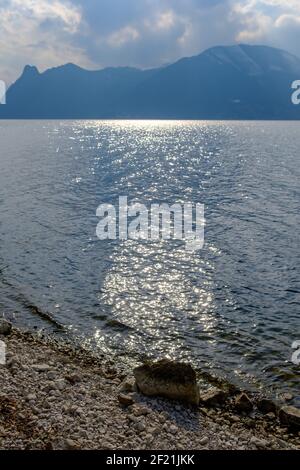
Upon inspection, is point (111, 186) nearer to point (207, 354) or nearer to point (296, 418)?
point (207, 354)

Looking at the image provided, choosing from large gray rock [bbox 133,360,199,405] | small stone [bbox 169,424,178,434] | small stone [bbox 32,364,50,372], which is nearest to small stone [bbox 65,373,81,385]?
small stone [bbox 32,364,50,372]

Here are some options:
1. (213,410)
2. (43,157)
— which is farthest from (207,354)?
(43,157)

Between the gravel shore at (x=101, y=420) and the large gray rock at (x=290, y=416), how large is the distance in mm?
409

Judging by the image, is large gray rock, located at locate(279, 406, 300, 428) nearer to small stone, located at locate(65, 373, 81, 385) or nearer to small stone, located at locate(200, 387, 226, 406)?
small stone, located at locate(200, 387, 226, 406)

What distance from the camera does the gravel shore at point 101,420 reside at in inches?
608

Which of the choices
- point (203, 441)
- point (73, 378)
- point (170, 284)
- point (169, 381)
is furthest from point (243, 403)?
point (170, 284)

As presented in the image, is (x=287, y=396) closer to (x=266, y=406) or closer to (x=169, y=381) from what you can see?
(x=266, y=406)

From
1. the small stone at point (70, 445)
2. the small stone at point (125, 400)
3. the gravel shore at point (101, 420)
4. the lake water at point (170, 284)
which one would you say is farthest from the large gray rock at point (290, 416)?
the small stone at point (70, 445)

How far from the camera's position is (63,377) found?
1998 centimetres

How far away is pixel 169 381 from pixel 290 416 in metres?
5.16

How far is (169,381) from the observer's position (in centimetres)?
1853

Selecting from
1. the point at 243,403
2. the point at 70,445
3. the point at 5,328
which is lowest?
the point at 243,403

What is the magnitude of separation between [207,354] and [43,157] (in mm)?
110565

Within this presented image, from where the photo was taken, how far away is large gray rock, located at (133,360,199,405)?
1833cm
